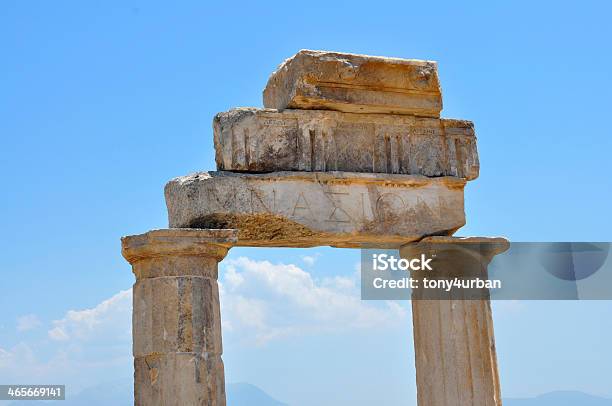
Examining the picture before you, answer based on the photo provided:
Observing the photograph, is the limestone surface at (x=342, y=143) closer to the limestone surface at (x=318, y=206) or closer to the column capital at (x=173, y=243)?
the limestone surface at (x=318, y=206)

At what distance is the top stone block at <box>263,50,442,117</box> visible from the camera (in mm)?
11484

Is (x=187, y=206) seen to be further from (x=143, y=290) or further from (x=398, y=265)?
(x=398, y=265)

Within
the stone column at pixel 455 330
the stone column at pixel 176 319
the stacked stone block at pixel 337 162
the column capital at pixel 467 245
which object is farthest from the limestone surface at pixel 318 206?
the stone column at pixel 176 319

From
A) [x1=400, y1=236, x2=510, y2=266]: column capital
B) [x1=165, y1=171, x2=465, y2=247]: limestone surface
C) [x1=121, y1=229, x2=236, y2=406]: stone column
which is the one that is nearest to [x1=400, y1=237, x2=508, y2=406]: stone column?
[x1=400, y1=236, x2=510, y2=266]: column capital

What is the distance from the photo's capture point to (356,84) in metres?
11.7

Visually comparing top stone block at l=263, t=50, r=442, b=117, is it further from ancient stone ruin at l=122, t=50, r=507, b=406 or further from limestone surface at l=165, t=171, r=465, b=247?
limestone surface at l=165, t=171, r=465, b=247

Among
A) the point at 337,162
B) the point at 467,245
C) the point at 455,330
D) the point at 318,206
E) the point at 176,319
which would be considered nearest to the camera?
the point at 176,319

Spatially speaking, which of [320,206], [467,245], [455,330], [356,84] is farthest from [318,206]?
[455,330]

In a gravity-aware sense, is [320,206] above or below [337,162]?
below

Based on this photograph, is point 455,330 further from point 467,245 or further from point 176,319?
point 176,319

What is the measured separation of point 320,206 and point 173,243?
78.2 inches

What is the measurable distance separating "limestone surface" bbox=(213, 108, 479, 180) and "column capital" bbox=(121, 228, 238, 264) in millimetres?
1046

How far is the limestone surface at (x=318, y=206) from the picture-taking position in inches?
427

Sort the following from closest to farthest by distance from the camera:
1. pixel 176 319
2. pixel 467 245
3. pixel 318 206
Answer: 1. pixel 176 319
2. pixel 318 206
3. pixel 467 245
